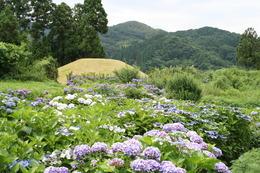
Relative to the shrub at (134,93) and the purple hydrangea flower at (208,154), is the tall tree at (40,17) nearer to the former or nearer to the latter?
the shrub at (134,93)

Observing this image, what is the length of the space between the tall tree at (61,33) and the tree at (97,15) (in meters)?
1.93

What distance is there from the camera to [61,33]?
40.6 metres

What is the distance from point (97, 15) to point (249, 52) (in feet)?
46.9

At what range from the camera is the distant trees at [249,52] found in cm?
4212

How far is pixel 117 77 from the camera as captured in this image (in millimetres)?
17328

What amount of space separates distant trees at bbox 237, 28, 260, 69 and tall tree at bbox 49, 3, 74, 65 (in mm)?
15701

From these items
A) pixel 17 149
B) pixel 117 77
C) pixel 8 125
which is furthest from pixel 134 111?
pixel 117 77

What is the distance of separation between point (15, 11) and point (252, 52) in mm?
22050

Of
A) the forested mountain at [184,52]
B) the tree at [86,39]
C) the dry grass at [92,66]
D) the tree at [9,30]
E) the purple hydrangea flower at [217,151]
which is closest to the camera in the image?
the purple hydrangea flower at [217,151]

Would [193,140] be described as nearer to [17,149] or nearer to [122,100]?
[17,149]

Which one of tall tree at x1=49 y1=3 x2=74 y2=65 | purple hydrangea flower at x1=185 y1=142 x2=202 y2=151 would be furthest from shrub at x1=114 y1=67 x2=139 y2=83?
tall tree at x1=49 y1=3 x2=74 y2=65

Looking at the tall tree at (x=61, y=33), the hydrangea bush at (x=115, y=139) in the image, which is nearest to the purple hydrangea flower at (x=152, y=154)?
the hydrangea bush at (x=115, y=139)

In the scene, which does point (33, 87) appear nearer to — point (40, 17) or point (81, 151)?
point (81, 151)

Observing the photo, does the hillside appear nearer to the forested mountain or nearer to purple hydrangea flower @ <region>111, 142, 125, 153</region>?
the forested mountain
